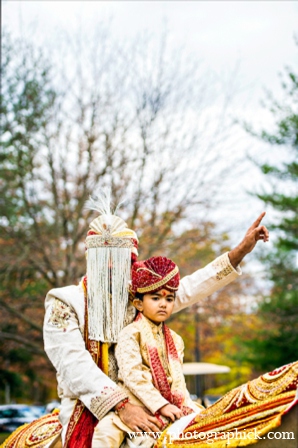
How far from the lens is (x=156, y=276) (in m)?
3.50

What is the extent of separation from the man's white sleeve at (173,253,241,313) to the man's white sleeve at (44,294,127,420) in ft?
2.47

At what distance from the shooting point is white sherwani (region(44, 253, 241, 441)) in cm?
337

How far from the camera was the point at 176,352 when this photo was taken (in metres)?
3.62

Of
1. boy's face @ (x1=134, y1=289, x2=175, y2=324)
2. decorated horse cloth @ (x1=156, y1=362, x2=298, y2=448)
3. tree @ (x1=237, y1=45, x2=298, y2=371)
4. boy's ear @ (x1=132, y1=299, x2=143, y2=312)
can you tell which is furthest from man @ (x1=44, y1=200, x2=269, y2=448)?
tree @ (x1=237, y1=45, x2=298, y2=371)

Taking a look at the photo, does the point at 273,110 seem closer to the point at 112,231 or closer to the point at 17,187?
the point at 17,187

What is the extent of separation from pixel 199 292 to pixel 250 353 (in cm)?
1844

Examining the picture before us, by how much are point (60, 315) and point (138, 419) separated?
0.85 meters

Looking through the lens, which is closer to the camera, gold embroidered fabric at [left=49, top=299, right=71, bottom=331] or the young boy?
the young boy

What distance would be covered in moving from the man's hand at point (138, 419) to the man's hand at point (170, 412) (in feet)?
0.19

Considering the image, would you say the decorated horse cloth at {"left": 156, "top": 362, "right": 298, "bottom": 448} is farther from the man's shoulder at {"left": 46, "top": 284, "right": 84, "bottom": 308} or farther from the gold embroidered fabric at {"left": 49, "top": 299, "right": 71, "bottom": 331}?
the man's shoulder at {"left": 46, "top": 284, "right": 84, "bottom": 308}

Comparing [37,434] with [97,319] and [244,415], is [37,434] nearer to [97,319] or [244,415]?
[97,319]

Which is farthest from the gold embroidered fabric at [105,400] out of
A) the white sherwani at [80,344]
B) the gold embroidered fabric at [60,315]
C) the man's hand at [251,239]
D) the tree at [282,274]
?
the tree at [282,274]

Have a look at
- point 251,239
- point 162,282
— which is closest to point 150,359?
point 162,282

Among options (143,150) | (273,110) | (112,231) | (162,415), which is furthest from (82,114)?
(162,415)
